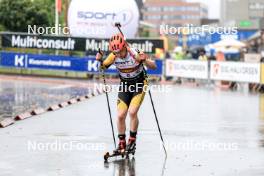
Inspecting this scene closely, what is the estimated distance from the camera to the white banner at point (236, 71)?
31578 millimetres

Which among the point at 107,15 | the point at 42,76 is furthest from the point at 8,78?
the point at 107,15

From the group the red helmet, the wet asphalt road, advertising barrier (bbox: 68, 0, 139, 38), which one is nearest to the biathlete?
the red helmet

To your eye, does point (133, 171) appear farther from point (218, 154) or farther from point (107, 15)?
point (107, 15)

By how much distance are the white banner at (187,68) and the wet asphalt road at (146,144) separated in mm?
14962

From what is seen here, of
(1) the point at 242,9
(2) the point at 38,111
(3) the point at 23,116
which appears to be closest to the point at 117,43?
(3) the point at 23,116

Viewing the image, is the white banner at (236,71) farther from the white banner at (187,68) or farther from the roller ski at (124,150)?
the roller ski at (124,150)

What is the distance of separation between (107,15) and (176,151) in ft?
90.0

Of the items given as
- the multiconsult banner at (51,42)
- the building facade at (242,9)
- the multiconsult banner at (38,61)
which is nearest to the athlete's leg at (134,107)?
the multiconsult banner at (51,42)

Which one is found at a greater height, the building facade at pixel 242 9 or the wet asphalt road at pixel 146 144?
the building facade at pixel 242 9

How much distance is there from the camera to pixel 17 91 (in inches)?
1013

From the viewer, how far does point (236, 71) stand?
32.8 meters

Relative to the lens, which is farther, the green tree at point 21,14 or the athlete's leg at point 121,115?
the green tree at point 21,14

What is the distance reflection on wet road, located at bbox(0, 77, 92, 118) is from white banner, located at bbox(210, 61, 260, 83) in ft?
25.2

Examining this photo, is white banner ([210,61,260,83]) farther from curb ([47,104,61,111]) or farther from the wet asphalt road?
curb ([47,104,61,111])
